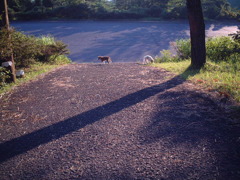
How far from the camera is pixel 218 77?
6.04 meters

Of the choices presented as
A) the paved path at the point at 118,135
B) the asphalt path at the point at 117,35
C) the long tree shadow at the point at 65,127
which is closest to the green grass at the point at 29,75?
the paved path at the point at 118,135

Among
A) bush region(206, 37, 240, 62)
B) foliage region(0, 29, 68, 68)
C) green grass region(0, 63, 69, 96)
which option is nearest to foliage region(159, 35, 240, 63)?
bush region(206, 37, 240, 62)

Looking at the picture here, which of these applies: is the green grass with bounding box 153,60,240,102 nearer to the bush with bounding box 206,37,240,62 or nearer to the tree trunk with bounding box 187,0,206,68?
the tree trunk with bounding box 187,0,206,68

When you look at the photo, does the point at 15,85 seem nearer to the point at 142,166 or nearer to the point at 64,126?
the point at 64,126

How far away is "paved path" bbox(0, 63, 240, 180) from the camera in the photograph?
2.74 m

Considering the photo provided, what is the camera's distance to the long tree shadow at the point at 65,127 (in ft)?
10.8

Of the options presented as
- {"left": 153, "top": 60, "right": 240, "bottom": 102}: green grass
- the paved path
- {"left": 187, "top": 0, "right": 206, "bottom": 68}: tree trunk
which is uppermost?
{"left": 187, "top": 0, "right": 206, "bottom": 68}: tree trunk

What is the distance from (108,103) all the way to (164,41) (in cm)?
1322

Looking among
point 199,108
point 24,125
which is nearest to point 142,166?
point 199,108

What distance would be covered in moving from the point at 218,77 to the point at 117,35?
1391 centimetres

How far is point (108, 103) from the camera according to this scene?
4863mm

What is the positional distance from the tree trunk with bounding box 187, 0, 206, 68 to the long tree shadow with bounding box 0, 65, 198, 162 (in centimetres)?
253

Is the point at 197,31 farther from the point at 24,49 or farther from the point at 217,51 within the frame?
the point at 24,49

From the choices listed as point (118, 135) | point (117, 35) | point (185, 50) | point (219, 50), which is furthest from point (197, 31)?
point (117, 35)
